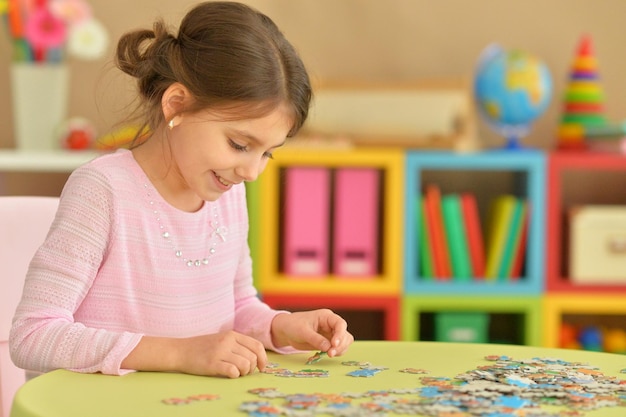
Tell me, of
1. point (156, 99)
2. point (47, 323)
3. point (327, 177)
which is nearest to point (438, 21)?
point (327, 177)

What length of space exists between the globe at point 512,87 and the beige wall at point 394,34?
255 mm

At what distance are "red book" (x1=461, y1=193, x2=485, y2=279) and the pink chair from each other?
69.0 inches

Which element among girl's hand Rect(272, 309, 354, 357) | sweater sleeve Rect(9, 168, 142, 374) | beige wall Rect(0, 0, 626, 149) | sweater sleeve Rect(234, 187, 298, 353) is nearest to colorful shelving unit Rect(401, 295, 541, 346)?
beige wall Rect(0, 0, 626, 149)

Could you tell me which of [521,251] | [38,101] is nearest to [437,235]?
[521,251]

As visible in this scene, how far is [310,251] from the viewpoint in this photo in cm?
307

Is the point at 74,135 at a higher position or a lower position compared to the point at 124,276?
higher

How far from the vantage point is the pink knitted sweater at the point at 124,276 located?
1.20 m

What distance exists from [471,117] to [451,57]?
0.80ft

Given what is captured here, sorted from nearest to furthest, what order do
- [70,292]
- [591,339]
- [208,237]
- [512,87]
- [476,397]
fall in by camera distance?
[476,397] → [70,292] → [208,237] → [512,87] → [591,339]

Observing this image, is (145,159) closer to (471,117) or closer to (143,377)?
(143,377)

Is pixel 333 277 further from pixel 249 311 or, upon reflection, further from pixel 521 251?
pixel 249 311

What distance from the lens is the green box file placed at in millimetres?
3082

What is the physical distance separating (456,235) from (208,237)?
1.68 meters

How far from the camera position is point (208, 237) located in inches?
57.5
